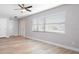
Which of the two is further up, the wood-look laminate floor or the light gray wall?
the light gray wall

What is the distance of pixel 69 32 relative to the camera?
81.8 inches

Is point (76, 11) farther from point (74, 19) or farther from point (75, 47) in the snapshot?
point (75, 47)

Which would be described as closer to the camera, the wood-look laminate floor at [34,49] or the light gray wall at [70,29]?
the wood-look laminate floor at [34,49]

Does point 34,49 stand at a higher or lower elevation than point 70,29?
lower

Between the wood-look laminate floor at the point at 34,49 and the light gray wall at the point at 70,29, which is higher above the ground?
the light gray wall at the point at 70,29

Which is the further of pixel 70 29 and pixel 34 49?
pixel 70 29

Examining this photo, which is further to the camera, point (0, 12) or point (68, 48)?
point (0, 12)

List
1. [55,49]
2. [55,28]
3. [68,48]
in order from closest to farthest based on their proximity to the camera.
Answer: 1. [55,28]
2. [55,49]
3. [68,48]

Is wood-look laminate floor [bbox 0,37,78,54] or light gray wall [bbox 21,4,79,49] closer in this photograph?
wood-look laminate floor [bbox 0,37,78,54]
